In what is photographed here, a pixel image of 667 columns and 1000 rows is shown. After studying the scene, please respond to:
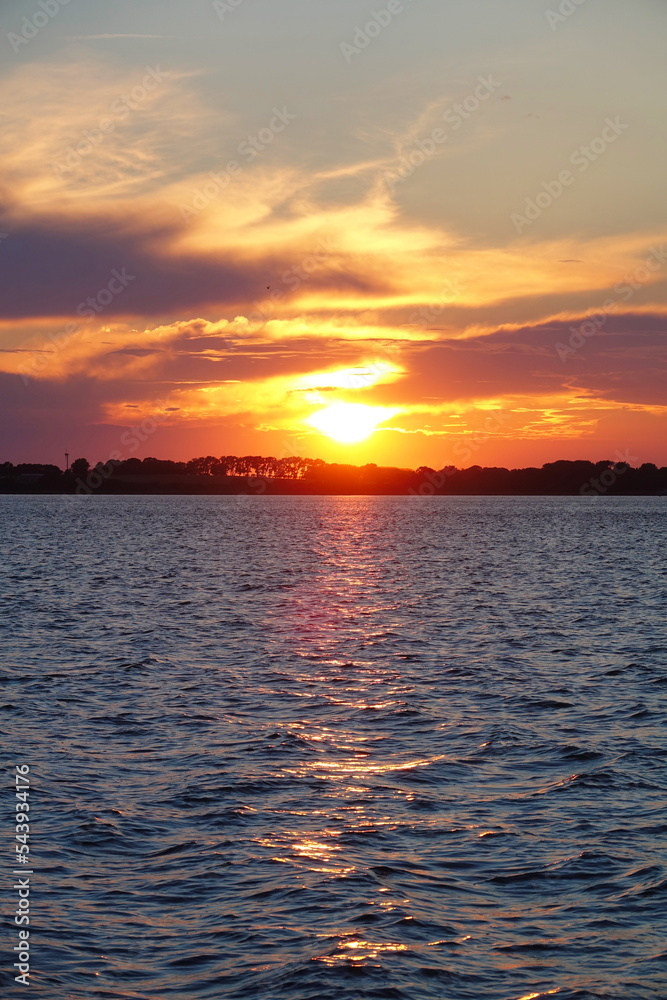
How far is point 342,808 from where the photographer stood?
16312mm

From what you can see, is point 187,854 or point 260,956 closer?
point 260,956

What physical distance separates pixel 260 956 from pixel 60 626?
29.6 m

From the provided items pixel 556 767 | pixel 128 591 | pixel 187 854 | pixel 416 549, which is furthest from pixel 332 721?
pixel 416 549

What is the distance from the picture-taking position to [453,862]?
1405cm

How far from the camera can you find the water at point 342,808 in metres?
11.2

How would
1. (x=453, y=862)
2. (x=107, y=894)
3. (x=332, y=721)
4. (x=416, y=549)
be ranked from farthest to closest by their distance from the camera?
(x=416, y=549)
(x=332, y=721)
(x=453, y=862)
(x=107, y=894)

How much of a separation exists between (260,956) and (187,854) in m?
3.27

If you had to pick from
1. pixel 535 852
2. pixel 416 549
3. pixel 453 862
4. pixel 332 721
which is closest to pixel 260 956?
pixel 453 862

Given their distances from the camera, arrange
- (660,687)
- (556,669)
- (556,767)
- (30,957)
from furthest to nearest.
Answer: (556,669)
(660,687)
(556,767)
(30,957)

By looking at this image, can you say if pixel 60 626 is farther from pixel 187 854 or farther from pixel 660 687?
pixel 187 854

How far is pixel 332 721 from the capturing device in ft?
74.6

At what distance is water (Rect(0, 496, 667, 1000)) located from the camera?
1125cm

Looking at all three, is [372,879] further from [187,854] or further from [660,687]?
[660,687]

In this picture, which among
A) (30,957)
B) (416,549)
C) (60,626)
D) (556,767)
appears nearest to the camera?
(30,957)
